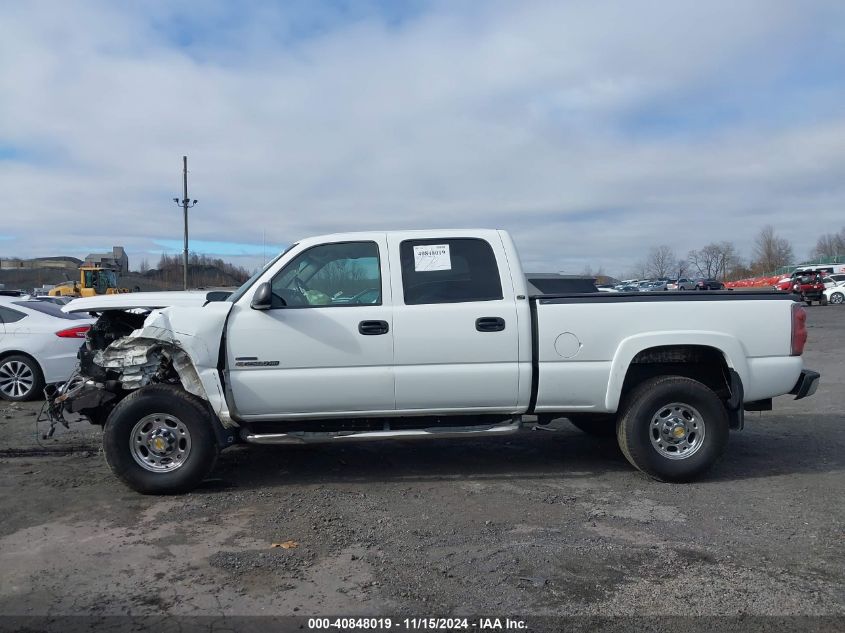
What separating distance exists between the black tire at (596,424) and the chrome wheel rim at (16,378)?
7.38 meters

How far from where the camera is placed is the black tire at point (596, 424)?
6.64 meters

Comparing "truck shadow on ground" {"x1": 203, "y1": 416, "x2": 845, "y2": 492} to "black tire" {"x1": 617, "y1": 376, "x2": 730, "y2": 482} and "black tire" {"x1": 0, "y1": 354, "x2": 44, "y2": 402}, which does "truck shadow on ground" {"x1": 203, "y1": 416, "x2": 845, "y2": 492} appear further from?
"black tire" {"x1": 0, "y1": 354, "x2": 44, "y2": 402}

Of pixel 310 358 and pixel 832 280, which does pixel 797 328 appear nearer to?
pixel 310 358

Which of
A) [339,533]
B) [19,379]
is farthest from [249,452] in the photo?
[19,379]

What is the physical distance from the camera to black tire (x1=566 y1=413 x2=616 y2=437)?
6.64 metres

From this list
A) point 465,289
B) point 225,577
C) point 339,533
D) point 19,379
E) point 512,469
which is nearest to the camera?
point 225,577

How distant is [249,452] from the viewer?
277 inches

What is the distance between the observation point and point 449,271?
585 cm

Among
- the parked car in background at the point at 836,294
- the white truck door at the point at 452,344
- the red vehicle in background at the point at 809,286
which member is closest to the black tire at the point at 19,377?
the white truck door at the point at 452,344

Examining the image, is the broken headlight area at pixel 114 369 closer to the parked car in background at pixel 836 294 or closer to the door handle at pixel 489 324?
the door handle at pixel 489 324

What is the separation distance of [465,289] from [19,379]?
7201mm

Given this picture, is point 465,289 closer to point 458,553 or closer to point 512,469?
point 512,469

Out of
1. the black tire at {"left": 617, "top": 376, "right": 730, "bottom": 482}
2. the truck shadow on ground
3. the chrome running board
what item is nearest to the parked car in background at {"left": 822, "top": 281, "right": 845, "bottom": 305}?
the truck shadow on ground

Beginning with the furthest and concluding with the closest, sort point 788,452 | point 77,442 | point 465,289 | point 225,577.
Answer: point 77,442
point 788,452
point 465,289
point 225,577
